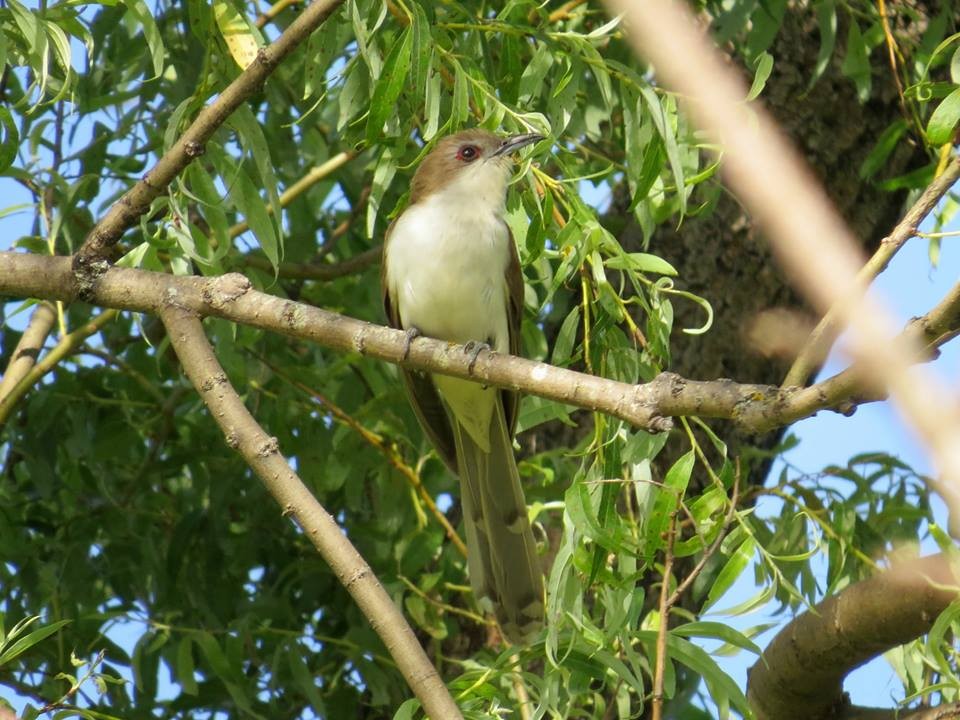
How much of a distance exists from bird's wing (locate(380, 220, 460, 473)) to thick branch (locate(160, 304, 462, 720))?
1421 mm

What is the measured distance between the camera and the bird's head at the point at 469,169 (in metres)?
4.16

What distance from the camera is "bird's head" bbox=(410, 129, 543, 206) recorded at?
4156 mm

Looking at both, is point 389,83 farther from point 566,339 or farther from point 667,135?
point 566,339

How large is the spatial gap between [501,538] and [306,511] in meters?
1.53

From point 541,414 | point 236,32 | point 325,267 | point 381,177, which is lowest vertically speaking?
point 541,414

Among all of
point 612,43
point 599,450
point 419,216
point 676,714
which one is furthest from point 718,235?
point 599,450

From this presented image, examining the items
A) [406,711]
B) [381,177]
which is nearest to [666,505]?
[406,711]

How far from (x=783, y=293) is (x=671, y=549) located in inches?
90.9

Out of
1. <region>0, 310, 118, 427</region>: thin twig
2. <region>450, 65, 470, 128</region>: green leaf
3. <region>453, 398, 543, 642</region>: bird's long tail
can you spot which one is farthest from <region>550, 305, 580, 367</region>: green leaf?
<region>0, 310, 118, 427</region>: thin twig

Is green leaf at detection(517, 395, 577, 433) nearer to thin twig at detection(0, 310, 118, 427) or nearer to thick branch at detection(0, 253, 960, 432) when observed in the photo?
thick branch at detection(0, 253, 960, 432)

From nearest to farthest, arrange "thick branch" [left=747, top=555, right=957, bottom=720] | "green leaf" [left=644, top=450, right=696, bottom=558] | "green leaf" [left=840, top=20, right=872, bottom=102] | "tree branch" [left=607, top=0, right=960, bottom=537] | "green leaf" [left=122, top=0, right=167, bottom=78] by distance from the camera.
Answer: "tree branch" [left=607, top=0, right=960, bottom=537] < "green leaf" [left=644, top=450, right=696, bottom=558] < "green leaf" [left=122, top=0, right=167, bottom=78] < "thick branch" [left=747, top=555, right=957, bottom=720] < "green leaf" [left=840, top=20, right=872, bottom=102]

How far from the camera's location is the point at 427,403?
13.8 ft

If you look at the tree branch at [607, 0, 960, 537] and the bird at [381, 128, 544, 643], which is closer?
the tree branch at [607, 0, 960, 537]

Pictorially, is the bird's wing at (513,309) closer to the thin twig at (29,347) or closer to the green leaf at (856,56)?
the green leaf at (856,56)
